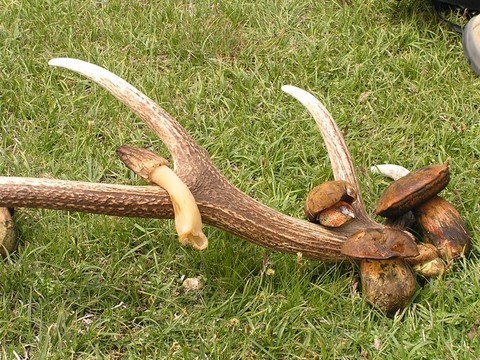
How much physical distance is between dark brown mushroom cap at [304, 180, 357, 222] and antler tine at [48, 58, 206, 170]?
38 centimetres

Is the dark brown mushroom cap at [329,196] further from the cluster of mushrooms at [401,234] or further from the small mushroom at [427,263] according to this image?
the small mushroom at [427,263]

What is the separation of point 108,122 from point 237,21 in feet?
3.21

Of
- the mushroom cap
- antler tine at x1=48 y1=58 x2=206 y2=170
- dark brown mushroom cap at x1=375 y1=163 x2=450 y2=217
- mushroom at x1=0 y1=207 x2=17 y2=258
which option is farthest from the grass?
antler tine at x1=48 y1=58 x2=206 y2=170

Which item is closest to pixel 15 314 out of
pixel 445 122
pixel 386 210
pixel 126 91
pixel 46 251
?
pixel 46 251

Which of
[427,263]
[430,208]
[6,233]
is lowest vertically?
[6,233]

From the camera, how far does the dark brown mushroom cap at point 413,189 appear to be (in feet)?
8.02

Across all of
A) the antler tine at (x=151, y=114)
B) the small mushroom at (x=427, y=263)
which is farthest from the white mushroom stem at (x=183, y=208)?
the small mushroom at (x=427, y=263)

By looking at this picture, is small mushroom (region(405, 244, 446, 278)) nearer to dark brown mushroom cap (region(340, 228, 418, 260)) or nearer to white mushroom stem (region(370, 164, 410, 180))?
dark brown mushroom cap (region(340, 228, 418, 260))

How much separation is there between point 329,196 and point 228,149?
869 millimetres

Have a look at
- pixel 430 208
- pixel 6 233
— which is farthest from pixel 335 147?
pixel 6 233

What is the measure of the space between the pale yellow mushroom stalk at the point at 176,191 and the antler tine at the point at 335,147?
23.0 inches

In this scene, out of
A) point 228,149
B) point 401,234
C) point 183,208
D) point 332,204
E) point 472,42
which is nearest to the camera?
point 183,208

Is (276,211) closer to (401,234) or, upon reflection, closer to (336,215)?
(336,215)

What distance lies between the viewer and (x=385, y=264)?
2355 millimetres
